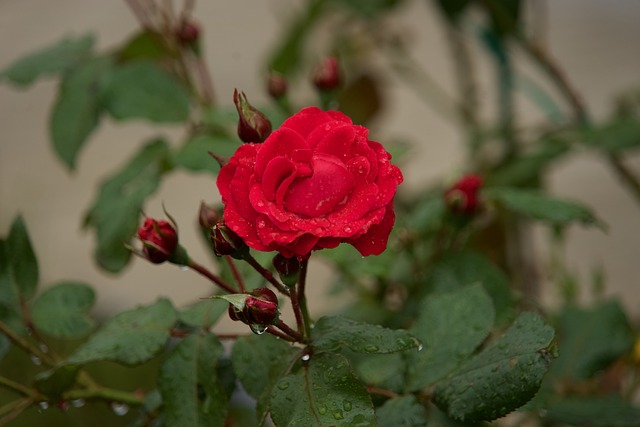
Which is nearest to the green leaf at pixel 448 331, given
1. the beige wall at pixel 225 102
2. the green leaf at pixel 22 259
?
the green leaf at pixel 22 259

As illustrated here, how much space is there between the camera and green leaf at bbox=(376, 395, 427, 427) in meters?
0.39

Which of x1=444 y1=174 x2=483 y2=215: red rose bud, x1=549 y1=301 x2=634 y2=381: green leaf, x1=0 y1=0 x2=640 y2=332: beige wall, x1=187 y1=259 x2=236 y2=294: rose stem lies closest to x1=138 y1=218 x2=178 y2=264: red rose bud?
x1=187 y1=259 x2=236 y2=294: rose stem

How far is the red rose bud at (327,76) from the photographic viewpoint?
57 cm

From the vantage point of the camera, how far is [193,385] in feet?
1.31

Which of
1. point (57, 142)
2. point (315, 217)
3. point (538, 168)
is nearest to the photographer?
point (315, 217)

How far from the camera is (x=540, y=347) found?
354 millimetres

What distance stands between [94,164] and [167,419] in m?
1.51

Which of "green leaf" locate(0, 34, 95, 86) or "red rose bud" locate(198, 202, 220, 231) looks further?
"green leaf" locate(0, 34, 95, 86)

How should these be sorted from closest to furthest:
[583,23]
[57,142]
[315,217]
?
[315,217], [57,142], [583,23]

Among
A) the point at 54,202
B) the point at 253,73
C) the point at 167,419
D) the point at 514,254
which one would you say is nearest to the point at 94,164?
the point at 54,202

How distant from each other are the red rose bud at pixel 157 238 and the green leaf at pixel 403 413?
135mm

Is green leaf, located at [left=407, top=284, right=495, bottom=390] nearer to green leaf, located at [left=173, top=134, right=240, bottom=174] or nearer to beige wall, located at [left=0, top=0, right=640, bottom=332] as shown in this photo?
green leaf, located at [left=173, top=134, right=240, bottom=174]

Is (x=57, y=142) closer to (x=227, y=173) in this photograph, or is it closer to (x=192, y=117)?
(x=192, y=117)

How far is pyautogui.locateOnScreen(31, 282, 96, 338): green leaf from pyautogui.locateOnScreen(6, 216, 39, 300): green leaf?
0.04 feet
